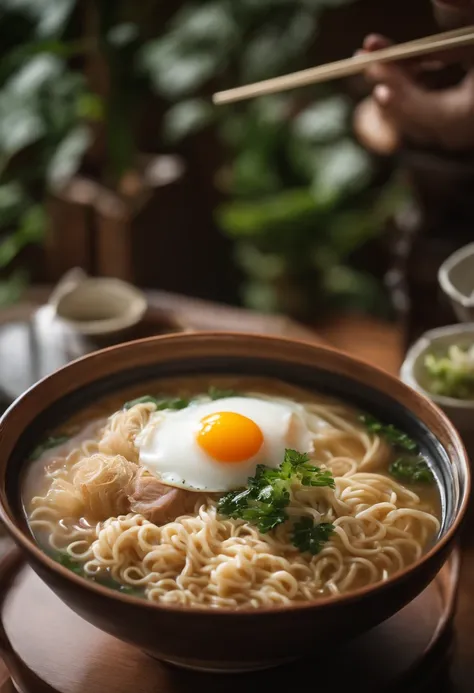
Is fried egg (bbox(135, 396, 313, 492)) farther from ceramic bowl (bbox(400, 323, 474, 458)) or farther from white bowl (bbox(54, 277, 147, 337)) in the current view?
white bowl (bbox(54, 277, 147, 337))

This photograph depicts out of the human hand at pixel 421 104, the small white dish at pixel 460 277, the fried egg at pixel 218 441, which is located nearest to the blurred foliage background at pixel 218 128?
the human hand at pixel 421 104

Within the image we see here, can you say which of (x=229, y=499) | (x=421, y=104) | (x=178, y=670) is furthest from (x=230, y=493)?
(x=421, y=104)

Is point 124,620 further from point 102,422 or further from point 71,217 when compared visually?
point 71,217

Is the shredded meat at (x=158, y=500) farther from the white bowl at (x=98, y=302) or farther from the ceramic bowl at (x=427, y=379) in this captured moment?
the white bowl at (x=98, y=302)

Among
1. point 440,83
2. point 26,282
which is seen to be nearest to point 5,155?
point 26,282

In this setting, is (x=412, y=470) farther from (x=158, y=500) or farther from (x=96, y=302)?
(x=96, y=302)

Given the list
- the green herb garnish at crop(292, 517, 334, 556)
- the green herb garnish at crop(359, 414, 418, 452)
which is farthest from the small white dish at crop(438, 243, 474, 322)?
the green herb garnish at crop(292, 517, 334, 556)
